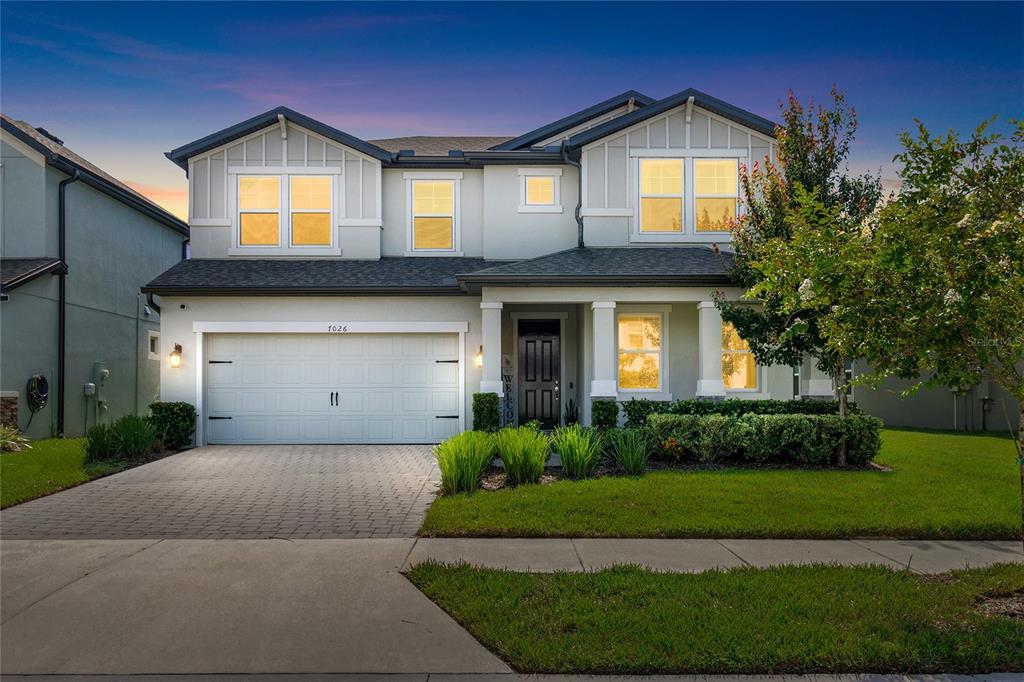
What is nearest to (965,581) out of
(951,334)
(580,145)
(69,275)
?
(951,334)

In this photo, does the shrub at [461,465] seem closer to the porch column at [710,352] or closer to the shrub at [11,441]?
the porch column at [710,352]

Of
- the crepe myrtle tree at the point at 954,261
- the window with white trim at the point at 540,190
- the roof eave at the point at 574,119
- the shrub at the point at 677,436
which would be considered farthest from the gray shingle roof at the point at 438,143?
the crepe myrtle tree at the point at 954,261

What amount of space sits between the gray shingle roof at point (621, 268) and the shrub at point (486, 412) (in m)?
2.33

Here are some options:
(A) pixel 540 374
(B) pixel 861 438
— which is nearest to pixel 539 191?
(A) pixel 540 374

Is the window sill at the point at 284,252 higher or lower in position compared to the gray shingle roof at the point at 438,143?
lower

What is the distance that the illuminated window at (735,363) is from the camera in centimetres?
1425

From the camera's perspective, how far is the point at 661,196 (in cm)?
1489

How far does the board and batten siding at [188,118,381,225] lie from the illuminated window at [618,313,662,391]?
249 inches

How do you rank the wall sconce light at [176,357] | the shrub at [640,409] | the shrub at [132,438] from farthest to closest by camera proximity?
the wall sconce light at [176,357]
the shrub at [640,409]
the shrub at [132,438]

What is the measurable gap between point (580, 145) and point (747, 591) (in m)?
Answer: 11.6

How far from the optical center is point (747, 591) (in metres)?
4.99

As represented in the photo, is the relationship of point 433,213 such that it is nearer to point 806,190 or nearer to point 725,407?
point 725,407

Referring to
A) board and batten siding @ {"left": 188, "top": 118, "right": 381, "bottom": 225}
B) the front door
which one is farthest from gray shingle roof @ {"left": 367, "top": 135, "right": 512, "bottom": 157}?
the front door

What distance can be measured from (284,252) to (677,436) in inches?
390
